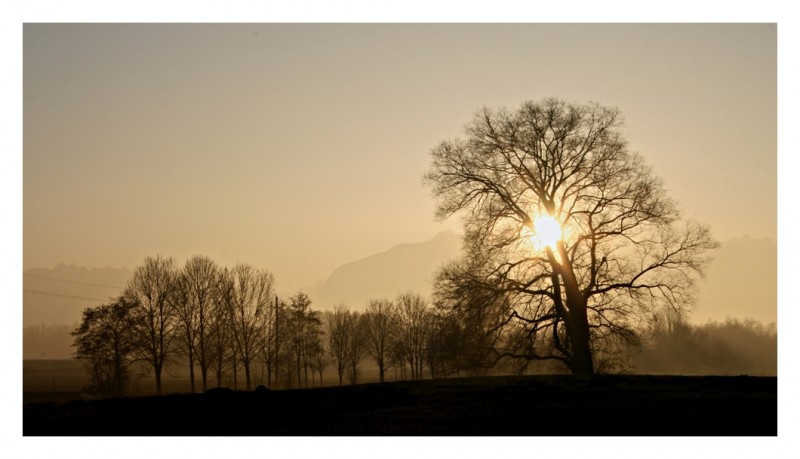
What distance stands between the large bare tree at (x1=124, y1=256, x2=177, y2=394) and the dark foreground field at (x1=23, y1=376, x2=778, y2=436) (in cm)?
4352

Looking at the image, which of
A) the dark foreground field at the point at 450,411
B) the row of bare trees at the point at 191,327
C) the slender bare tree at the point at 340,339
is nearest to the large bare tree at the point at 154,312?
the row of bare trees at the point at 191,327

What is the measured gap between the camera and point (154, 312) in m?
68.8

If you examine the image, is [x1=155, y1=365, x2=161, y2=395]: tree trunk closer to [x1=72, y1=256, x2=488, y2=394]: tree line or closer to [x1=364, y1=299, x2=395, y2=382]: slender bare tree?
[x1=72, y1=256, x2=488, y2=394]: tree line

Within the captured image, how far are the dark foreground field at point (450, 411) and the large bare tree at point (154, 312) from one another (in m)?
43.5

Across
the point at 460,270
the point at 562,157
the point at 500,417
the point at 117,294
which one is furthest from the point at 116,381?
the point at 500,417

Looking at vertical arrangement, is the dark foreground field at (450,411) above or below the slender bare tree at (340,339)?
above

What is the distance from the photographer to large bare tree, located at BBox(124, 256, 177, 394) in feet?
216

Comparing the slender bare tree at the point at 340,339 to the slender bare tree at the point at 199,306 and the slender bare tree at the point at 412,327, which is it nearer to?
the slender bare tree at the point at 412,327

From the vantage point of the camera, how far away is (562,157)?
34.9 m

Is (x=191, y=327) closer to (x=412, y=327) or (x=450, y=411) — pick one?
(x=412, y=327)

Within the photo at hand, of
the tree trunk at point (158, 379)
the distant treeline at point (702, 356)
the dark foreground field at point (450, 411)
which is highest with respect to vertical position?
the dark foreground field at point (450, 411)

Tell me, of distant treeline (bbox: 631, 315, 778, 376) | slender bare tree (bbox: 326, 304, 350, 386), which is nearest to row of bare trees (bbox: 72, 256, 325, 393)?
slender bare tree (bbox: 326, 304, 350, 386)

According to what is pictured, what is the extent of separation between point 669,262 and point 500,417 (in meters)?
18.3

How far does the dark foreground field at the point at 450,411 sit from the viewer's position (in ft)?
58.7
